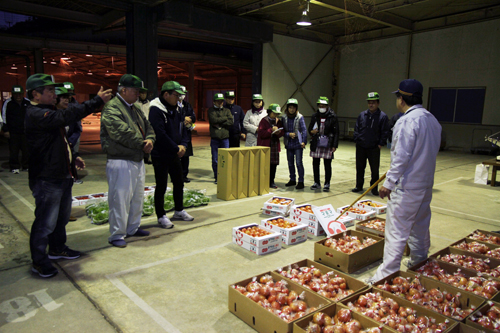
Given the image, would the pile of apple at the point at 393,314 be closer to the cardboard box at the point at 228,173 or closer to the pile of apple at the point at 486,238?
the pile of apple at the point at 486,238

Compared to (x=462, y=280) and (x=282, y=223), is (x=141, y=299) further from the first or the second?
(x=462, y=280)

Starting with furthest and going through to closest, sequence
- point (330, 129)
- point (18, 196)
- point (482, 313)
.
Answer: point (330, 129)
point (18, 196)
point (482, 313)

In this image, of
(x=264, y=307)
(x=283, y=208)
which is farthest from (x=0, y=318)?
(x=283, y=208)

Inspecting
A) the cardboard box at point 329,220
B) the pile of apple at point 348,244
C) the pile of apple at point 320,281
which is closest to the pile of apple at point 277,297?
the pile of apple at point 320,281

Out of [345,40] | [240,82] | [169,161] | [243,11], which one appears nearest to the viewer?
[169,161]

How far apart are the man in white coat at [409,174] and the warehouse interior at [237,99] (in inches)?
27.2

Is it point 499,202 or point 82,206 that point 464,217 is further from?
point 82,206

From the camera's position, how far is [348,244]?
12.8ft

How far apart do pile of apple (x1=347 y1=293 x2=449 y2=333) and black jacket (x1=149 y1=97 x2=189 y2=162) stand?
3.00 m

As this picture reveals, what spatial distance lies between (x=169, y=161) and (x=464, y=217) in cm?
477

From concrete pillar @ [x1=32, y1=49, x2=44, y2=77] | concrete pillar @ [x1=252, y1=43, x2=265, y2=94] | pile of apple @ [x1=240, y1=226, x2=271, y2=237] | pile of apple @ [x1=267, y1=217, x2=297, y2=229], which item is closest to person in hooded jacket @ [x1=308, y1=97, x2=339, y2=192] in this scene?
pile of apple @ [x1=267, y1=217, x2=297, y2=229]

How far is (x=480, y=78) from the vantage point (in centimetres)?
1430

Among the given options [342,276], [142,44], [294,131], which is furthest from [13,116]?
[342,276]

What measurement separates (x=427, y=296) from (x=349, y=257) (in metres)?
0.91
